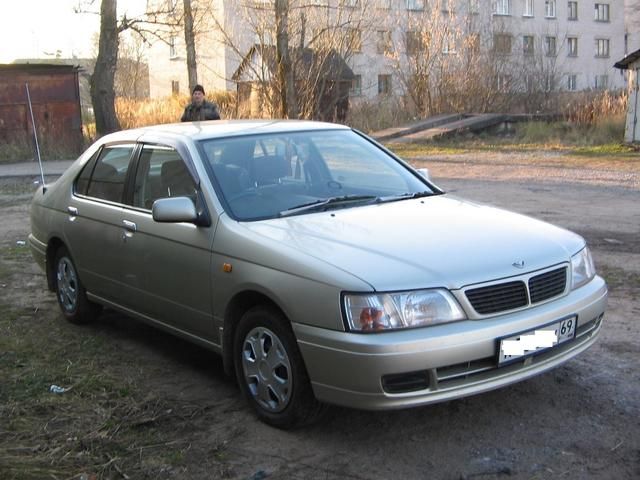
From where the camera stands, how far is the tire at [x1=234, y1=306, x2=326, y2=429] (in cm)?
411

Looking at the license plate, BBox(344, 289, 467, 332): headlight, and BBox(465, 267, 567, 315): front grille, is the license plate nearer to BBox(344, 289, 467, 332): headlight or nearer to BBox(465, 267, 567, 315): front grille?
BBox(465, 267, 567, 315): front grille

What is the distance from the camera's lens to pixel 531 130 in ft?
78.6

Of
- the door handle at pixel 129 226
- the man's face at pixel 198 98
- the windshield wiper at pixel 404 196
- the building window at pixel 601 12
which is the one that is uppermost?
the building window at pixel 601 12

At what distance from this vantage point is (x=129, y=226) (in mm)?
5477

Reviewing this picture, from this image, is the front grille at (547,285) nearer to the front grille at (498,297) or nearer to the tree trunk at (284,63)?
the front grille at (498,297)

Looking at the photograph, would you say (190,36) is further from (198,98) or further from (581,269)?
(581,269)

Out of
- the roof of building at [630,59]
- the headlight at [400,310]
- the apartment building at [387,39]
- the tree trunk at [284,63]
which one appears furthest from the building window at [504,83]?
the headlight at [400,310]

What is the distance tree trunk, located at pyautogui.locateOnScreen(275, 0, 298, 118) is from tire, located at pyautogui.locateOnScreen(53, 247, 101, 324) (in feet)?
49.1

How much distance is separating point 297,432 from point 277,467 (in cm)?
38

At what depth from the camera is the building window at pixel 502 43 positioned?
31.4 m

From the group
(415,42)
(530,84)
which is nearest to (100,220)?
(415,42)

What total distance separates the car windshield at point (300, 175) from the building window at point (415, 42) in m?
24.7

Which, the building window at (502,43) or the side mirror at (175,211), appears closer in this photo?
the side mirror at (175,211)

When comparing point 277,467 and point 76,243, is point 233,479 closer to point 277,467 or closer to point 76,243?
point 277,467
